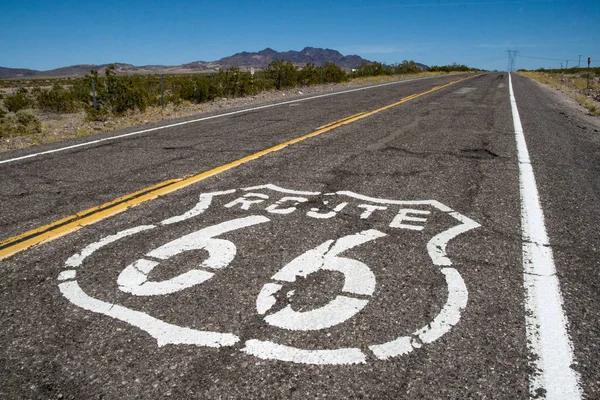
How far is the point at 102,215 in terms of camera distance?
147 inches

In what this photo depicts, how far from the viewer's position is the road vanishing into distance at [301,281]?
5.97 ft

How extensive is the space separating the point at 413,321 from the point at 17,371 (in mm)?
1817

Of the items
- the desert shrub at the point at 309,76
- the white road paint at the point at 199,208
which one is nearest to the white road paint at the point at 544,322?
the white road paint at the point at 199,208

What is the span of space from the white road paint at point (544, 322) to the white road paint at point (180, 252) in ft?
5.81

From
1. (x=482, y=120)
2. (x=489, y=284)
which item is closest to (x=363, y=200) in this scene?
(x=489, y=284)

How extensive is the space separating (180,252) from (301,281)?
92 cm

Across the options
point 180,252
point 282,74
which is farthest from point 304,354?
point 282,74

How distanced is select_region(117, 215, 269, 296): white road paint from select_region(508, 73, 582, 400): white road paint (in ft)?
5.81

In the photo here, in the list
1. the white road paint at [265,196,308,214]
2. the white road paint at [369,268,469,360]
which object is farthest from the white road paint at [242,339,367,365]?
the white road paint at [265,196,308,214]

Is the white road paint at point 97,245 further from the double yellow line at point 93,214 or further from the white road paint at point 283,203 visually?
the white road paint at point 283,203

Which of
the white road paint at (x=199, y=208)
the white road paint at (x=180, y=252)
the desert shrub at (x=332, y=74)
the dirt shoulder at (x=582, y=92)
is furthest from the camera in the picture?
the desert shrub at (x=332, y=74)

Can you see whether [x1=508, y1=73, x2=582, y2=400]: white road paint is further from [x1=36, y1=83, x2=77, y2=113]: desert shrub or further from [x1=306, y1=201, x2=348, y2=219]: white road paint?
[x1=36, y1=83, x2=77, y2=113]: desert shrub

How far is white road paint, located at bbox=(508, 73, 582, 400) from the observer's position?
5.75 feet

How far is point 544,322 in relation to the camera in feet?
7.12
